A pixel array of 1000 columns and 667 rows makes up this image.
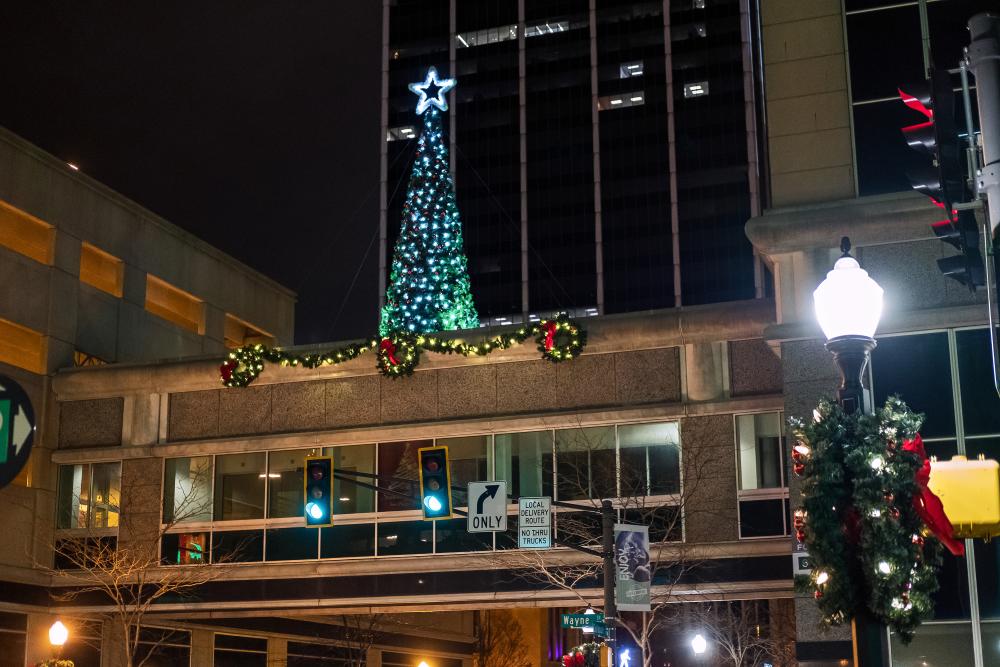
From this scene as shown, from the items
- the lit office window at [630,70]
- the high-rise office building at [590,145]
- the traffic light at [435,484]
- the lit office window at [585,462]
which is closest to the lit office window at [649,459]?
the lit office window at [585,462]

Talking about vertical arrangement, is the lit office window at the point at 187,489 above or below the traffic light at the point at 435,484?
above

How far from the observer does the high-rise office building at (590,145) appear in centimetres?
11006

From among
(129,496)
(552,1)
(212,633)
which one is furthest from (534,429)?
(552,1)

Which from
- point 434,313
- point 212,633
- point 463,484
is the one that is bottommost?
point 212,633

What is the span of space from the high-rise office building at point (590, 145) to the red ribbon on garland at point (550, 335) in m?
78.7

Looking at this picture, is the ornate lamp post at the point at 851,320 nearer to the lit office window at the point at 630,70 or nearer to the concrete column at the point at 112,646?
the concrete column at the point at 112,646

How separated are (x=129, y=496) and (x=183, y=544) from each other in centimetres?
198

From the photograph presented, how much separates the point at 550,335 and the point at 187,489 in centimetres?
1009

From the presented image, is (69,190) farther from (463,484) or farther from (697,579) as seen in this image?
(697,579)

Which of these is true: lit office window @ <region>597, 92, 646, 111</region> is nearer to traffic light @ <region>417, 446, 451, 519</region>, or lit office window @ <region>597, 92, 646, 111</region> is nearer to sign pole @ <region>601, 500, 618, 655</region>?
traffic light @ <region>417, 446, 451, 519</region>

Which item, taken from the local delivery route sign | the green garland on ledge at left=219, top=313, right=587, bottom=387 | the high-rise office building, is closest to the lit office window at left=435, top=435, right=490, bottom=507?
the green garland on ledge at left=219, top=313, right=587, bottom=387

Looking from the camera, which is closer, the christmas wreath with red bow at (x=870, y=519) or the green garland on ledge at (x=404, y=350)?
the christmas wreath with red bow at (x=870, y=519)

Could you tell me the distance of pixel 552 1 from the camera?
118 m

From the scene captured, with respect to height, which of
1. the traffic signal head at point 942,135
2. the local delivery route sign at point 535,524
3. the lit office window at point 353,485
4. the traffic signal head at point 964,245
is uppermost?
the lit office window at point 353,485
